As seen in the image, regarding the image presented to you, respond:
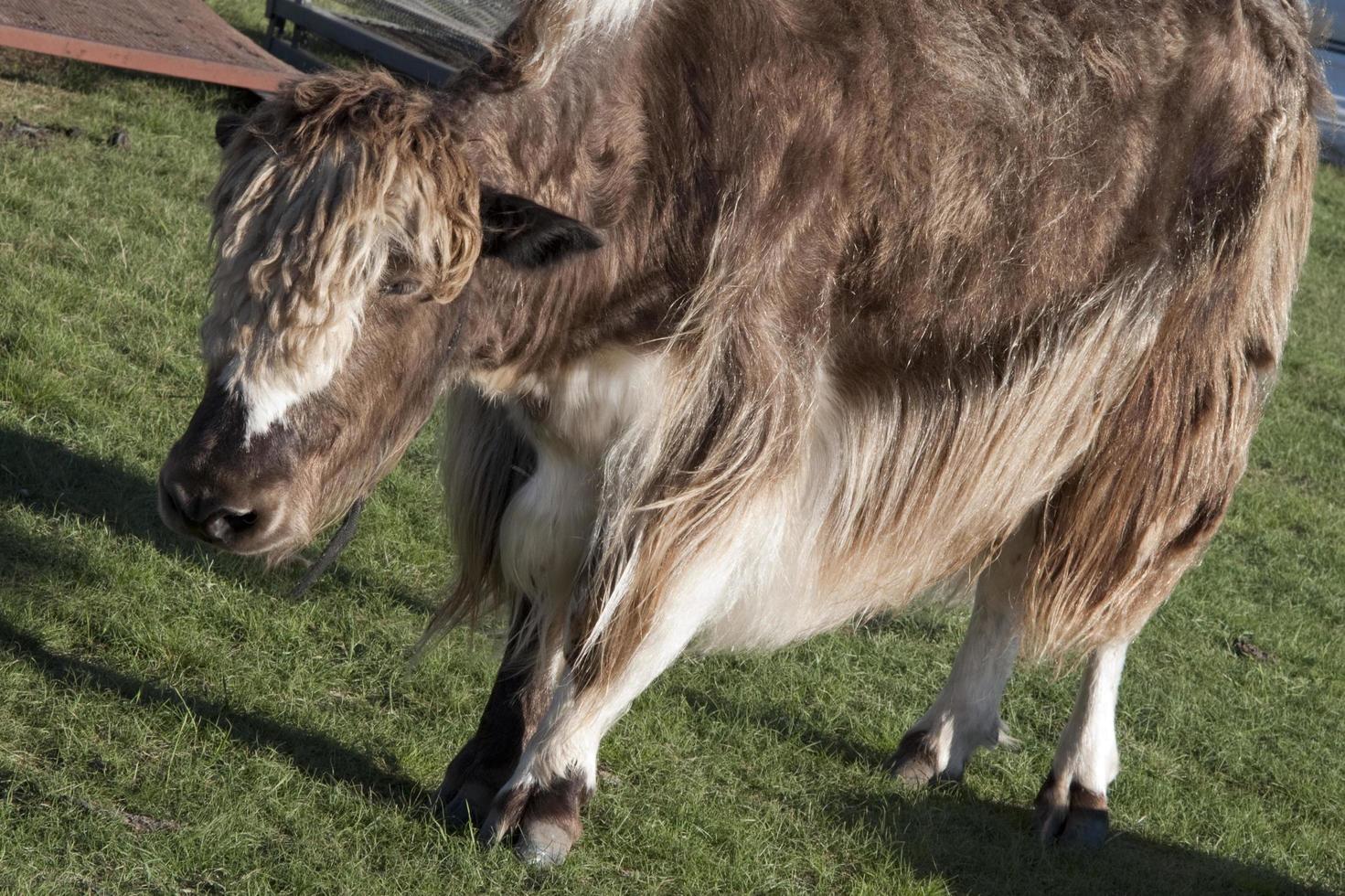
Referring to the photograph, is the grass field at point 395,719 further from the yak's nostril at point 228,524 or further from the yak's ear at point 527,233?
the yak's ear at point 527,233

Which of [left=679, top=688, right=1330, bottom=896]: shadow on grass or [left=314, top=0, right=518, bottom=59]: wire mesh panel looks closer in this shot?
[left=679, top=688, right=1330, bottom=896]: shadow on grass

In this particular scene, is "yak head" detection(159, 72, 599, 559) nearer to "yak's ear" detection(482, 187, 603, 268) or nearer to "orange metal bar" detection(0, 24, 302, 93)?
"yak's ear" detection(482, 187, 603, 268)

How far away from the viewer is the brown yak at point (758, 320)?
3.03 meters

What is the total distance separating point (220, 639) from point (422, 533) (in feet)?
3.71

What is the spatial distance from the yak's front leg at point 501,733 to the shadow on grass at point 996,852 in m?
A: 0.87

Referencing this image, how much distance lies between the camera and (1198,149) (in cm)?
397

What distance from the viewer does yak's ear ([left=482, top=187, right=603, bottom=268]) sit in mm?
3053

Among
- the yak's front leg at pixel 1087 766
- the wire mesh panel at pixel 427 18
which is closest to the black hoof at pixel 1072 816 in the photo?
A: the yak's front leg at pixel 1087 766

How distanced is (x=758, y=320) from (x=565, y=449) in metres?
0.57

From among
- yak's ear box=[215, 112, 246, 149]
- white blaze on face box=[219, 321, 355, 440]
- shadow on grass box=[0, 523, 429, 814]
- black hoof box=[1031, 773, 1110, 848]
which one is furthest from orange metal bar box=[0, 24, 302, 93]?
black hoof box=[1031, 773, 1110, 848]

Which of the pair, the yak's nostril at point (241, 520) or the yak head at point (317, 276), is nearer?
the yak head at point (317, 276)

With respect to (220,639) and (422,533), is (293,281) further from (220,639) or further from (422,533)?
(422,533)

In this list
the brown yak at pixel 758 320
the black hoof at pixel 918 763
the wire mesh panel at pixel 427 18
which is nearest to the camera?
the brown yak at pixel 758 320

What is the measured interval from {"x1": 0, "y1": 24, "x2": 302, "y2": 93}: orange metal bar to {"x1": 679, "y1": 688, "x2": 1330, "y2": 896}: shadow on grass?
438 centimetres
